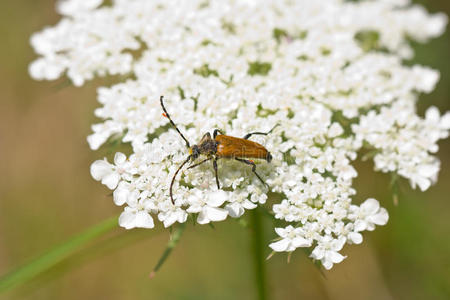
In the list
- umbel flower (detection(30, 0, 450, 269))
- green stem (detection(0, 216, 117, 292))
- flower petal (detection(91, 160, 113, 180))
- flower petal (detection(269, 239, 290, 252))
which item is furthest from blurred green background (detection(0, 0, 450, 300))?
flower petal (detection(91, 160, 113, 180))

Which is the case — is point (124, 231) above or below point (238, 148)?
below

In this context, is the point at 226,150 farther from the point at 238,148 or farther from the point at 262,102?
the point at 262,102

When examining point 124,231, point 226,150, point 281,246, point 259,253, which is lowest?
point 124,231

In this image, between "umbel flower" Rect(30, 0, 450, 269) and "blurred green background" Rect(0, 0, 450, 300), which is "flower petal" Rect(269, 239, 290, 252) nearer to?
"umbel flower" Rect(30, 0, 450, 269)

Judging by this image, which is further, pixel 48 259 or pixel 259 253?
pixel 259 253

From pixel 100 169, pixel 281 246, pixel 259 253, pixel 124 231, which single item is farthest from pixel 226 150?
pixel 124 231

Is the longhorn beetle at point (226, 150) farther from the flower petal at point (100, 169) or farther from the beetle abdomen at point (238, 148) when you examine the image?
the flower petal at point (100, 169)

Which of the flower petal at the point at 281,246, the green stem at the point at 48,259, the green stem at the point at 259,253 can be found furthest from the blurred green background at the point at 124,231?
the flower petal at the point at 281,246
